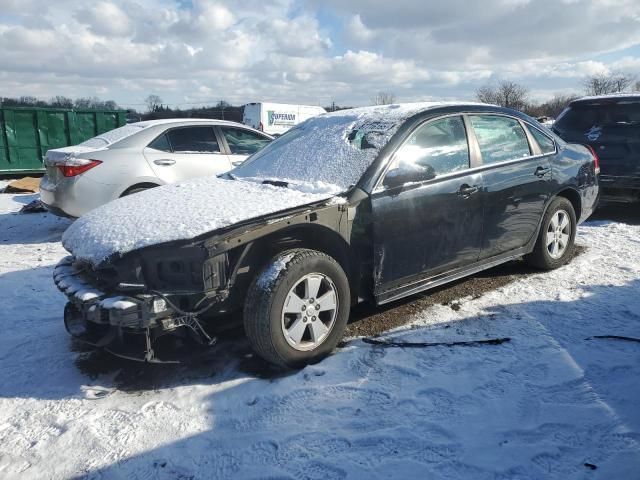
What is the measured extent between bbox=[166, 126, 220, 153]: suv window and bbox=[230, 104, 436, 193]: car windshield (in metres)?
2.77

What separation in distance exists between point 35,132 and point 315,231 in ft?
46.9

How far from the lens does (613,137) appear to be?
7.47m

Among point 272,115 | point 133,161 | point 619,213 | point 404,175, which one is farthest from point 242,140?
point 272,115

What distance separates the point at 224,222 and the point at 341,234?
812 millimetres

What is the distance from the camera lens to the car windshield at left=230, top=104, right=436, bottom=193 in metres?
3.77

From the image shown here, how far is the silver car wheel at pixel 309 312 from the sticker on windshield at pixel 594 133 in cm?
605

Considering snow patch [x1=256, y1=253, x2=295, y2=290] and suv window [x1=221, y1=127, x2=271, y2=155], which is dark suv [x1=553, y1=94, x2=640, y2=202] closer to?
suv window [x1=221, y1=127, x2=271, y2=155]

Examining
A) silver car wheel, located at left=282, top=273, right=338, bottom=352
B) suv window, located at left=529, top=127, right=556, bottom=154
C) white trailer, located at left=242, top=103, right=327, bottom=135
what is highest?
white trailer, located at left=242, top=103, right=327, bottom=135

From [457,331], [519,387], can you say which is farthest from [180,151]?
[519,387]

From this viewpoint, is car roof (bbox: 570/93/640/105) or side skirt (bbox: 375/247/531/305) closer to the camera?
side skirt (bbox: 375/247/531/305)

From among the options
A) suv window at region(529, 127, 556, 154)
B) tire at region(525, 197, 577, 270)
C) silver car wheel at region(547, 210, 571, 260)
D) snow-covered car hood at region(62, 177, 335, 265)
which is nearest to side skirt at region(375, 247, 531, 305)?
tire at region(525, 197, 577, 270)

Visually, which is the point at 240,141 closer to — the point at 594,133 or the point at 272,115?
the point at 594,133

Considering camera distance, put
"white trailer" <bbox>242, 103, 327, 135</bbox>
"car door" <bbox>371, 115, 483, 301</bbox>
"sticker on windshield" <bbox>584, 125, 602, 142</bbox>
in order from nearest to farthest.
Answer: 1. "car door" <bbox>371, 115, 483, 301</bbox>
2. "sticker on windshield" <bbox>584, 125, 602, 142</bbox>
3. "white trailer" <bbox>242, 103, 327, 135</bbox>

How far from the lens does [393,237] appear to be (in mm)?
3682
